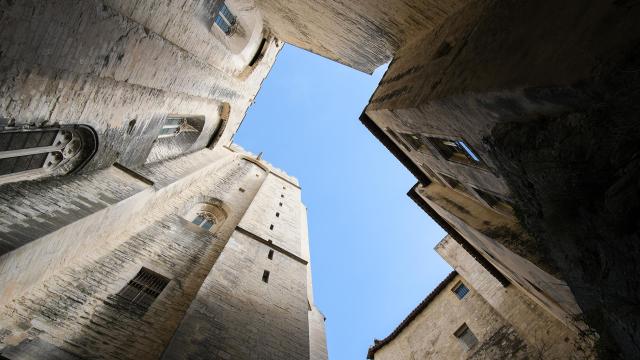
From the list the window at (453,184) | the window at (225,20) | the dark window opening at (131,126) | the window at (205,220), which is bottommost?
the window at (205,220)

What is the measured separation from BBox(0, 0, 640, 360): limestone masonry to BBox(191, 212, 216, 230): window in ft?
0.86

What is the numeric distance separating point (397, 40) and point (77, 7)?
21.2 feet

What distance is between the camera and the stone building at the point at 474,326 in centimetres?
899

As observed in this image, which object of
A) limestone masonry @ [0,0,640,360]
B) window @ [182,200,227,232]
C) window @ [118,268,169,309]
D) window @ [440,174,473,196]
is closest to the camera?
limestone masonry @ [0,0,640,360]

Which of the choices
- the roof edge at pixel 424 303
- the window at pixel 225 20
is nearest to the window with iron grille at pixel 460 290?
the roof edge at pixel 424 303

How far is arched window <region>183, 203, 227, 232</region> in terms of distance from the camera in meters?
13.9

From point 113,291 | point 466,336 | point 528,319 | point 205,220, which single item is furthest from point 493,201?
point 205,220

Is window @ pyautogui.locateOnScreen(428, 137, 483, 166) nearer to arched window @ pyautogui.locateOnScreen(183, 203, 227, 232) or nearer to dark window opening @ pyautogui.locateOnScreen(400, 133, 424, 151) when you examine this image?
dark window opening @ pyautogui.locateOnScreen(400, 133, 424, 151)

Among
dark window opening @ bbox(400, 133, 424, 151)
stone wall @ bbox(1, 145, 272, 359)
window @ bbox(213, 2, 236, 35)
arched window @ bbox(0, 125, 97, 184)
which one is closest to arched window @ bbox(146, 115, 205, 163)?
stone wall @ bbox(1, 145, 272, 359)

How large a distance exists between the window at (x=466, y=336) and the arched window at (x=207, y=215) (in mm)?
9992

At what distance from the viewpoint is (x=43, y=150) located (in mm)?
5703

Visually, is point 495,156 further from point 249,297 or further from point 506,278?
point 506,278

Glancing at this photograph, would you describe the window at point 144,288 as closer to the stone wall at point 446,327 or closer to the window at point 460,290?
the stone wall at point 446,327

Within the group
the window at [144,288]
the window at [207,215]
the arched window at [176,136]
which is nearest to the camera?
the window at [144,288]
